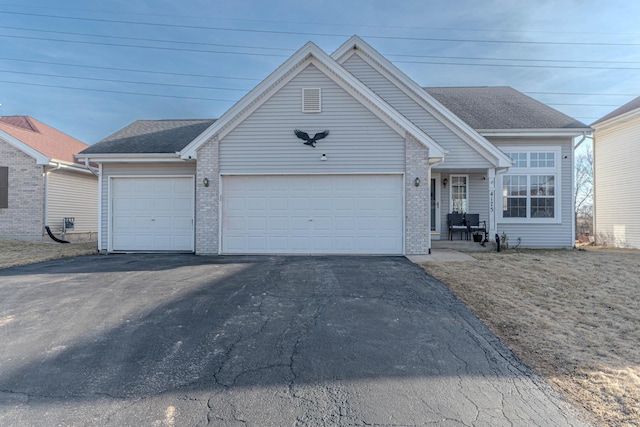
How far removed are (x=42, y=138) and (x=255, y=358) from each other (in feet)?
A: 64.4

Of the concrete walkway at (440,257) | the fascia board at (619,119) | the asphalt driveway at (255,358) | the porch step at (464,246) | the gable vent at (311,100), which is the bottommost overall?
the asphalt driveway at (255,358)

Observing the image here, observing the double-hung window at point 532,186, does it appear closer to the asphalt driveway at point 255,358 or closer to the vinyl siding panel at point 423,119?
the vinyl siding panel at point 423,119

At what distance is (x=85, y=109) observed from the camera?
30.6 m

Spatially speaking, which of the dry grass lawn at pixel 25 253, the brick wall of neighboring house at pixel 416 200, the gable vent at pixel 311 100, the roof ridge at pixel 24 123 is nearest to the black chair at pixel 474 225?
the brick wall of neighboring house at pixel 416 200

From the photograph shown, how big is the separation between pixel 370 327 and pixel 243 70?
24.1 metres

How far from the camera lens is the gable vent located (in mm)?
10836

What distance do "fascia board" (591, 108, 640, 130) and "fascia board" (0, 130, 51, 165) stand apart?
78.4 feet

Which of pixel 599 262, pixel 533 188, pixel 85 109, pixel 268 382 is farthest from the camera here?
pixel 85 109

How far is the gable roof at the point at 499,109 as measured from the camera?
1345cm

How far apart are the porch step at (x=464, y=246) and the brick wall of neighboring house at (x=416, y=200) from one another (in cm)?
190

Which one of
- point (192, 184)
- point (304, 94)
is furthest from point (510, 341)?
point (192, 184)

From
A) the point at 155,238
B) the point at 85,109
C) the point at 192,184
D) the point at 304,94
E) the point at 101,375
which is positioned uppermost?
the point at 85,109

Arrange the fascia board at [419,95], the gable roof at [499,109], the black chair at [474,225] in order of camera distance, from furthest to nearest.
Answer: the gable roof at [499,109] < the black chair at [474,225] < the fascia board at [419,95]

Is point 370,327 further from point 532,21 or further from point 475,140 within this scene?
point 532,21
